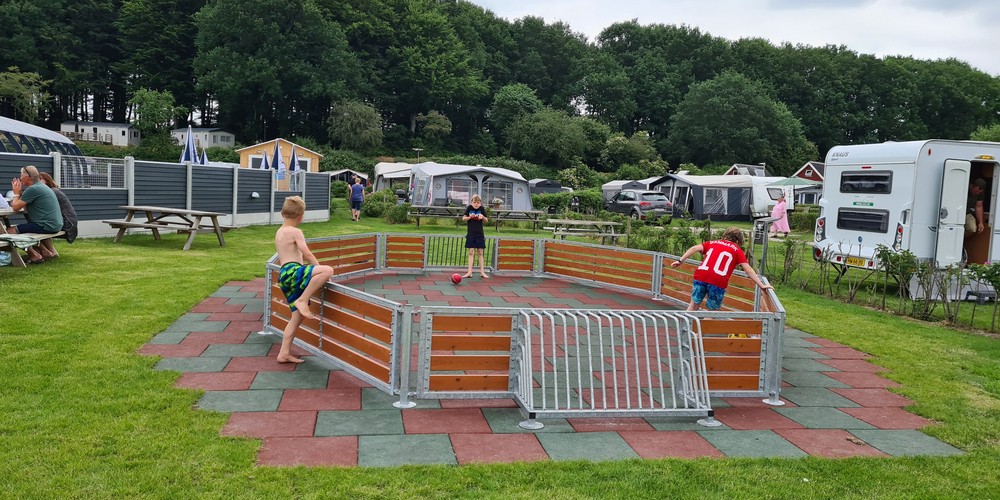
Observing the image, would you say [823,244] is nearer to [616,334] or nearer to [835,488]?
[616,334]

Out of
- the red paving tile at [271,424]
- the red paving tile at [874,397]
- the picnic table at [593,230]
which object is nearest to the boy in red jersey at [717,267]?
the red paving tile at [874,397]

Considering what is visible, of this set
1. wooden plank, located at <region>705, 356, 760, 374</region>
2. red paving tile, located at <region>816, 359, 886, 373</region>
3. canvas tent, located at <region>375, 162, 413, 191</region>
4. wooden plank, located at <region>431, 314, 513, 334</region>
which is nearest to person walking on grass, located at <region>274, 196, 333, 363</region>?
wooden plank, located at <region>431, 314, 513, 334</region>

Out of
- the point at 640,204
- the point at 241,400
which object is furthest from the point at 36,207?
the point at 640,204

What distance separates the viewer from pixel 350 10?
73.3 metres

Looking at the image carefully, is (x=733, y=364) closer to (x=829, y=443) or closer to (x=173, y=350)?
(x=829, y=443)

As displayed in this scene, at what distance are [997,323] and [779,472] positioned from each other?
7669mm

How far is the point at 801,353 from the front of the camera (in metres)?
7.69

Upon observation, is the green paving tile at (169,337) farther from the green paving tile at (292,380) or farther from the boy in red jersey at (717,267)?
the boy in red jersey at (717,267)

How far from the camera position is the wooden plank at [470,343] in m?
5.19

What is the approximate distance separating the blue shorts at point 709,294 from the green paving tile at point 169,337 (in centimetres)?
540

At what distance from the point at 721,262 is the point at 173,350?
5.57 meters

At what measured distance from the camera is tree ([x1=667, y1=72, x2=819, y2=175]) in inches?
2660

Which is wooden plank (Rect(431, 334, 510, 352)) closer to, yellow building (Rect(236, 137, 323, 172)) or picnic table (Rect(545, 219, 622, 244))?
picnic table (Rect(545, 219, 622, 244))

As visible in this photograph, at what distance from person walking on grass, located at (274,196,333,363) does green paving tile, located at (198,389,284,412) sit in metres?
0.87
